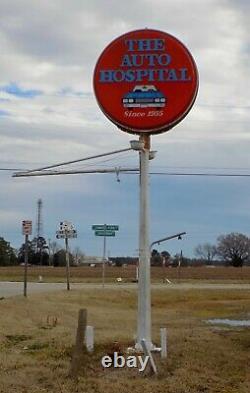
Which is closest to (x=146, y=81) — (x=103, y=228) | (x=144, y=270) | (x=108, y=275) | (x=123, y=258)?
(x=144, y=270)

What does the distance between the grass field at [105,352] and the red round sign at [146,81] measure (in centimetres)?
405

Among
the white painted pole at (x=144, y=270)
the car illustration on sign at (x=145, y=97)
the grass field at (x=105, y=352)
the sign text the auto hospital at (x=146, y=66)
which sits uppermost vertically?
the sign text the auto hospital at (x=146, y=66)

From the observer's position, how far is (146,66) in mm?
12109

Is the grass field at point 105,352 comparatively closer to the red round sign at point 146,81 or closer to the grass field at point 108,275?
the red round sign at point 146,81

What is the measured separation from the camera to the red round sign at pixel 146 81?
1202cm

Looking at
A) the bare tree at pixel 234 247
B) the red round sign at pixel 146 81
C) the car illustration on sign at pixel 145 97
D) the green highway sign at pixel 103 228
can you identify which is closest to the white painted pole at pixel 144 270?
the red round sign at pixel 146 81

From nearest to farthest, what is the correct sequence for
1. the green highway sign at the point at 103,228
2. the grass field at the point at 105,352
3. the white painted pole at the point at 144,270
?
the grass field at the point at 105,352
the white painted pole at the point at 144,270
the green highway sign at the point at 103,228

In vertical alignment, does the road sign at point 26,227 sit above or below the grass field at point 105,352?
above

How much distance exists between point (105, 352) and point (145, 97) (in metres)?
4.47

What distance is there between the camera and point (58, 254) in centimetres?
11381

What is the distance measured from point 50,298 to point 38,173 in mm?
11248

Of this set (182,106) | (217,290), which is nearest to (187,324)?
(182,106)

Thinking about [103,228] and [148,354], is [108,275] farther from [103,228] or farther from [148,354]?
[148,354]

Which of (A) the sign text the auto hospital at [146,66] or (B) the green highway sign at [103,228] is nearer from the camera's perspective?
(A) the sign text the auto hospital at [146,66]
